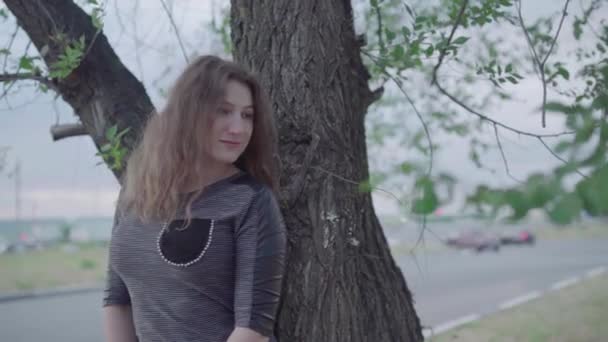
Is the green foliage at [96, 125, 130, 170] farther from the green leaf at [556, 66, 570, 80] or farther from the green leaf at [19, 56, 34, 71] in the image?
the green leaf at [556, 66, 570, 80]

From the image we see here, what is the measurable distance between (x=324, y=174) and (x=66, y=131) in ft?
3.94

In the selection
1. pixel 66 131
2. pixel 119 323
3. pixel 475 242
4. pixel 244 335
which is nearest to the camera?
pixel 244 335

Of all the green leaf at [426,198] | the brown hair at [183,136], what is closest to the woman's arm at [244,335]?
the brown hair at [183,136]

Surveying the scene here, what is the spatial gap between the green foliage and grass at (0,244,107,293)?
11.3 meters

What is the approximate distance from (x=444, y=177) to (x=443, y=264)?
18.8 meters

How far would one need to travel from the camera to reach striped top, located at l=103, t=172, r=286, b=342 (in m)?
1.78

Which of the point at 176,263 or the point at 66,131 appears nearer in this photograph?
the point at 176,263

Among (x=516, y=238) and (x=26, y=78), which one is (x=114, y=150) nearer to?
(x=26, y=78)

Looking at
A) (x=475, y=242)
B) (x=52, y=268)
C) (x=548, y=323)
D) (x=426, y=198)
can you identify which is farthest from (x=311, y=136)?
(x=475, y=242)

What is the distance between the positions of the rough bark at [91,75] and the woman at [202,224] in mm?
504

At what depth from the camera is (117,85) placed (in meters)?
2.54

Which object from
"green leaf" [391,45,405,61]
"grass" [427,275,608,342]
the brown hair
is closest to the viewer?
the brown hair

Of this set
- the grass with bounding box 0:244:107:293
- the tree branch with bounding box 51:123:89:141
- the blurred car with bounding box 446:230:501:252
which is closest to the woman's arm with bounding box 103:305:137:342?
the tree branch with bounding box 51:123:89:141

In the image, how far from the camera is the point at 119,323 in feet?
6.66
